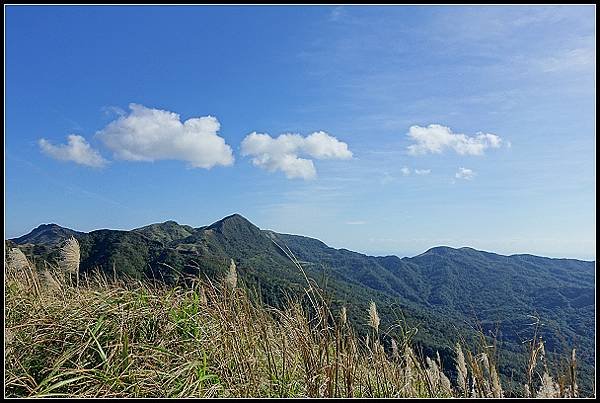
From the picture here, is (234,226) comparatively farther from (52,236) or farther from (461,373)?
(461,373)

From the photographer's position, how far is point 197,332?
363 centimetres

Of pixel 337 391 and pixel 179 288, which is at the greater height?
pixel 179 288

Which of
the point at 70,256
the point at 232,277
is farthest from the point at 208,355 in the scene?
the point at 70,256

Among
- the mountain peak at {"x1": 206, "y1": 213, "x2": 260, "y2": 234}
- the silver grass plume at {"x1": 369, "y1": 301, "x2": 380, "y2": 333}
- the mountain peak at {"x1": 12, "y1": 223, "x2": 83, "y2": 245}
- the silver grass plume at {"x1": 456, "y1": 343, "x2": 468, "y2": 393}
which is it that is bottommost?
the silver grass plume at {"x1": 456, "y1": 343, "x2": 468, "y2": 393}

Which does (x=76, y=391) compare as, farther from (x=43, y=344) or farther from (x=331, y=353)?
(x=331, y=353)

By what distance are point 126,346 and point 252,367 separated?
2.59ft

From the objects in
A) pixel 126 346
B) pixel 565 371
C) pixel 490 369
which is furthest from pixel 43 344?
pixel 565 371

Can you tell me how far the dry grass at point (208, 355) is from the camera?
2832 mm

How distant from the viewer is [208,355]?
3.39 metres

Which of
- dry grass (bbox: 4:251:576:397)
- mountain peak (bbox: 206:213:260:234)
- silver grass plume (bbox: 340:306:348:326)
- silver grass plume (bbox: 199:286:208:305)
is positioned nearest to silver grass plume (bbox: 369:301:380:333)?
dry grass (bbox: 4:251:576:397)

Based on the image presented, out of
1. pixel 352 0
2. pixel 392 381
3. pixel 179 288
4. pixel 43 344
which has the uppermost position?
pixel 352 0

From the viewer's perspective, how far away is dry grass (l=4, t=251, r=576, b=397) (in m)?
2.83

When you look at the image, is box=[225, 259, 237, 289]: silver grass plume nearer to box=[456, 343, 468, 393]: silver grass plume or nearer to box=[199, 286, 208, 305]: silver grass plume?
box=[199, 286, 208, 305]: silver grass plume

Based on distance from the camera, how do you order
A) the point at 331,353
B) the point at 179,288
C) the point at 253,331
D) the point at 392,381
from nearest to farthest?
the point at 392,381
the point at 331,353
the point at 253,331
the point at 179,288
